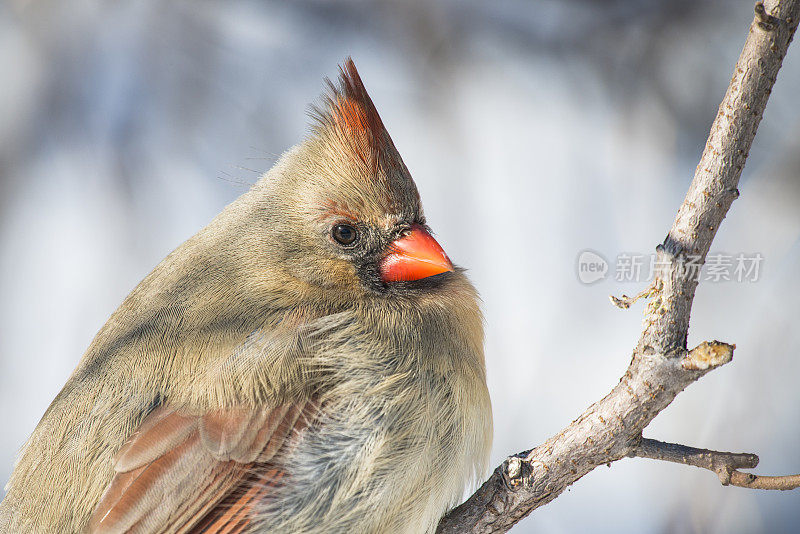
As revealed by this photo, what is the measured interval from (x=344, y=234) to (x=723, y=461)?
121 centimetres

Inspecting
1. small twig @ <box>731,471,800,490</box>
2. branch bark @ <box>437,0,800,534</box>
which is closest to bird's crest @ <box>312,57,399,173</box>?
branch bark @ <box>437,0,800,534</box>

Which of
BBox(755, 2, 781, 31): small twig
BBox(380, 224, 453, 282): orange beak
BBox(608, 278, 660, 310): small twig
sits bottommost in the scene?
BBox(608, 278, 660, 310): small twig

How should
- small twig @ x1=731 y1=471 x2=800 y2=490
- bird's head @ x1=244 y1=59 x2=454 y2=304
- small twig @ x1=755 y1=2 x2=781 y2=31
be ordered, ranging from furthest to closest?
1. bird's head @ x1=244 y1=59 x2=454 y2=304
2. small twig @ x1=731 y1=471 x2=800 y2=490
3. small twig @ x1=755 y1=2 x2=781 y2=31

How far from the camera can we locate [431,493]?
1.94 meters

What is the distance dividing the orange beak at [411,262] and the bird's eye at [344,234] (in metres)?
0.12

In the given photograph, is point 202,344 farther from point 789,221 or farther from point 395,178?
point 789,221

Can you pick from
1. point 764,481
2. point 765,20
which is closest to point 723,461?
point 764,481

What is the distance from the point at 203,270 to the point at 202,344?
0.32 metres

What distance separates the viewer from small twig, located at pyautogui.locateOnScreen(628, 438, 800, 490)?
1661 millimetres

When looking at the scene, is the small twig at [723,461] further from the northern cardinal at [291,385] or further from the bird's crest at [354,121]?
the bird's crest at [354,121]

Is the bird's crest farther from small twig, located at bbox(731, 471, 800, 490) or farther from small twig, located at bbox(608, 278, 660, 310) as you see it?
small twig, located at bbox(731, 471, 800, 490)

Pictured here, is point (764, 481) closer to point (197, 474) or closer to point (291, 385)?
point (291, 385)

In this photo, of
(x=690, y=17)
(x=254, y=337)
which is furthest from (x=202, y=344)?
(x=690, y=17)

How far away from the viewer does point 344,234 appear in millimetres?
2303
